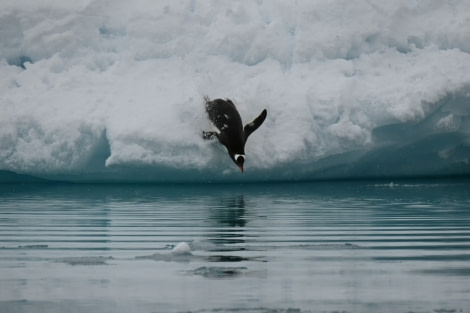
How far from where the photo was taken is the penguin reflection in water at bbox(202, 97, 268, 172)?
9.60 metres

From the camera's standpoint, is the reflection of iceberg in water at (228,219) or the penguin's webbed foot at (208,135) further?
the penguin's webbed foot at (208,135)

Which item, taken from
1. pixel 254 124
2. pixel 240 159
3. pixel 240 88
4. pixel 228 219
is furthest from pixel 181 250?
pixel 240 88

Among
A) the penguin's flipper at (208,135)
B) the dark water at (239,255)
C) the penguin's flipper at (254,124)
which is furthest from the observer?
the penguin's flipper at (208,135)

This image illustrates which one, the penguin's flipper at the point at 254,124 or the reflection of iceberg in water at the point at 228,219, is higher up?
the penguin's flipper at the point at 254,124

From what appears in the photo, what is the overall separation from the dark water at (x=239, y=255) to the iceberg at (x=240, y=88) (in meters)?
1.36

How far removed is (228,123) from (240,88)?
1.08 meters

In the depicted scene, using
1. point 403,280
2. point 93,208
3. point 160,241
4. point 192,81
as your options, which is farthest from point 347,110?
point 403,280

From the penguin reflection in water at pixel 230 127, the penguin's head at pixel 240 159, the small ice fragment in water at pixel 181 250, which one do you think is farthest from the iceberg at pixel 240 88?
the small ice fragment in water at pixel 181 250

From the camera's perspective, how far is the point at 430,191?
10109 mm

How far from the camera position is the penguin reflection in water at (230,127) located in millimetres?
9602

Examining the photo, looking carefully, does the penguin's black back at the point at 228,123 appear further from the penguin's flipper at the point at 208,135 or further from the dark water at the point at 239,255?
the dark water at the point at 239,255

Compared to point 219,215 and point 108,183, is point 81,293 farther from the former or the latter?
point 108,183

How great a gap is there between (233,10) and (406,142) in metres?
2.96

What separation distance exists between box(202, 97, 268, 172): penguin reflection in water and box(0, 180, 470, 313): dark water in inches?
26.9
